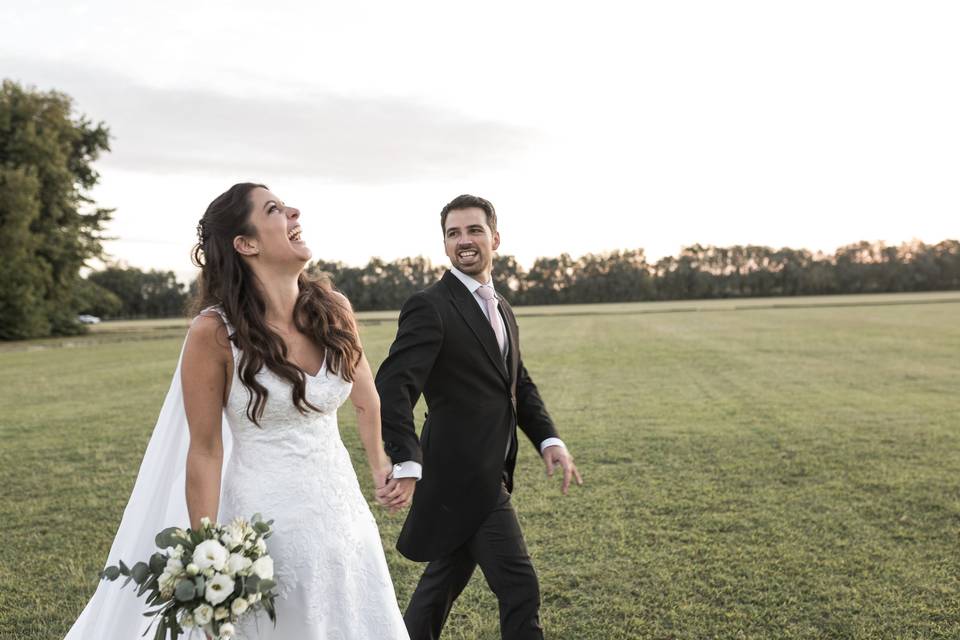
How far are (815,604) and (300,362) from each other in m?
3.83

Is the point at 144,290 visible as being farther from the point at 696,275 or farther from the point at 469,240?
the point at 469,240

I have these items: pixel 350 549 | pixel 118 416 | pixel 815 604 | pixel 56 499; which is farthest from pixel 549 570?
pixel 118 416

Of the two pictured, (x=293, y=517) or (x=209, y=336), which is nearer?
(x=209, y=336)

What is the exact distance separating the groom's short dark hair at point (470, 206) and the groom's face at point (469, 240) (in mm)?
22

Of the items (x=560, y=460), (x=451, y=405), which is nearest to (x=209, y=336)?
(x=451, y=405)

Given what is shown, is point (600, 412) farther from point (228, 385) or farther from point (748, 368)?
point (228, 385)

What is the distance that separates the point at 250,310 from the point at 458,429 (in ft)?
4.04

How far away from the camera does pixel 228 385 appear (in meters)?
2.60

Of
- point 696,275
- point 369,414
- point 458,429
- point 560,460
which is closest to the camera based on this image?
point 369,414

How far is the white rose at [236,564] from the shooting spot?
7.30ft

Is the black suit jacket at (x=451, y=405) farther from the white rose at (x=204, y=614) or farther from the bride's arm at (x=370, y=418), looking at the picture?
the white rose at (x=204, y=614)

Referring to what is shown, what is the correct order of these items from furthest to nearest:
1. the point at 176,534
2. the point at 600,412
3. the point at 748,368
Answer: the point at 748,368 → the point at 600,412 → the point at 176,534

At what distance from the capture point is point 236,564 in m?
2.23

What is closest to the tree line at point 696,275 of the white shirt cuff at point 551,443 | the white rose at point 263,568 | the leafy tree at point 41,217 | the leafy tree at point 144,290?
the leafy tree at point 144,290
